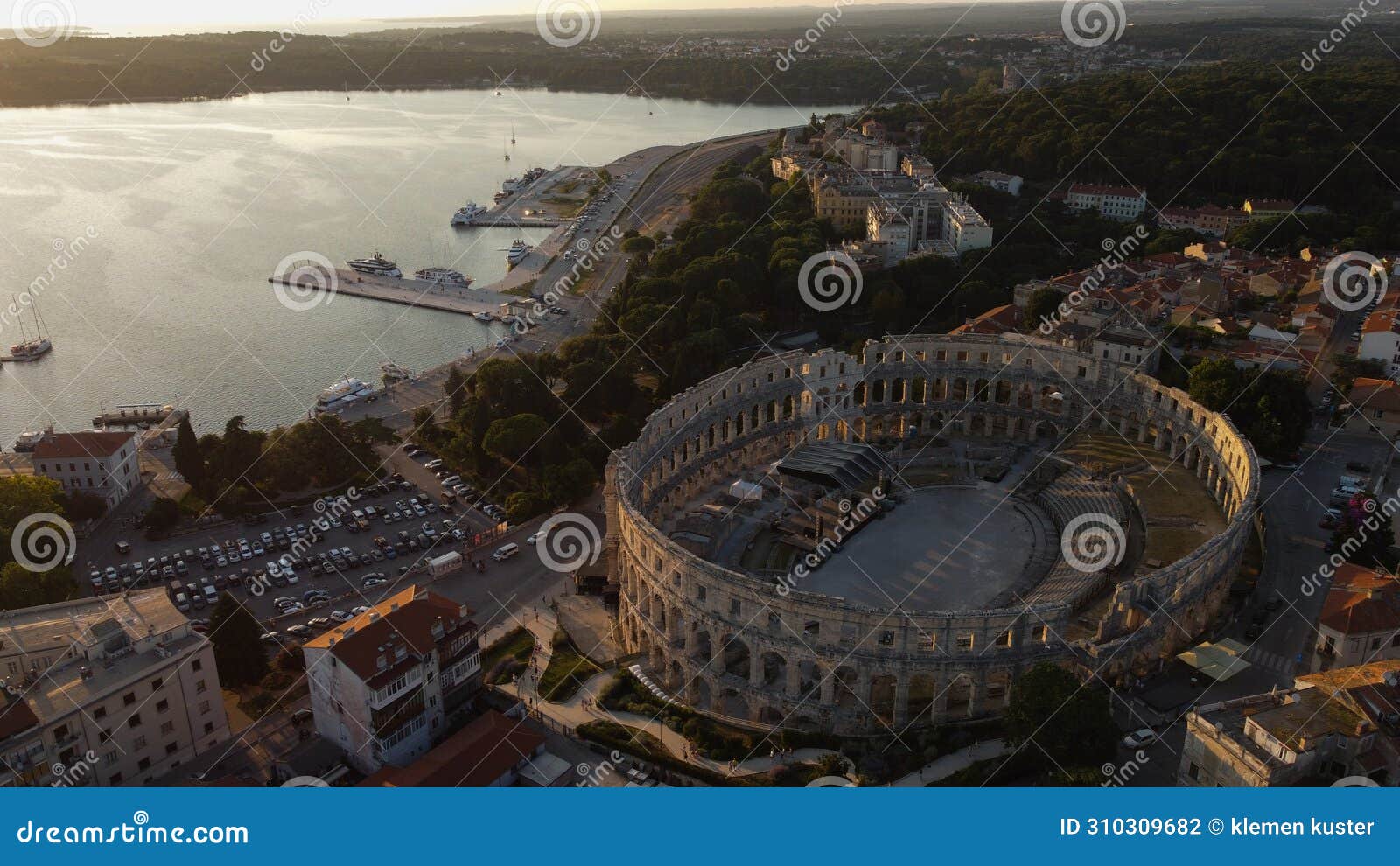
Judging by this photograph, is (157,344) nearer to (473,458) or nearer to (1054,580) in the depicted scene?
(473,458)

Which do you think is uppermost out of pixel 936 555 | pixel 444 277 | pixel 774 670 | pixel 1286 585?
pixel 444 277

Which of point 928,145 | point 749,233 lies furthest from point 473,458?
point 928,145

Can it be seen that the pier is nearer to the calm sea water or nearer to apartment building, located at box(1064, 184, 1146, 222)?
the calm sea water

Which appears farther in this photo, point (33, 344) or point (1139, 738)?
point (33, 344)

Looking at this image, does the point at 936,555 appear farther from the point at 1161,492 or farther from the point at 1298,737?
the point at 1298,737

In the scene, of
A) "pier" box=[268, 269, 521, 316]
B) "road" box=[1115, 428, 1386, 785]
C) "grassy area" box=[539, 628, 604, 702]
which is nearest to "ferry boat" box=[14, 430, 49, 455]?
"pier" box=[268, 269, 521, 316]

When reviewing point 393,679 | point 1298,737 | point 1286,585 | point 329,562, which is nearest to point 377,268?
point 329,562
